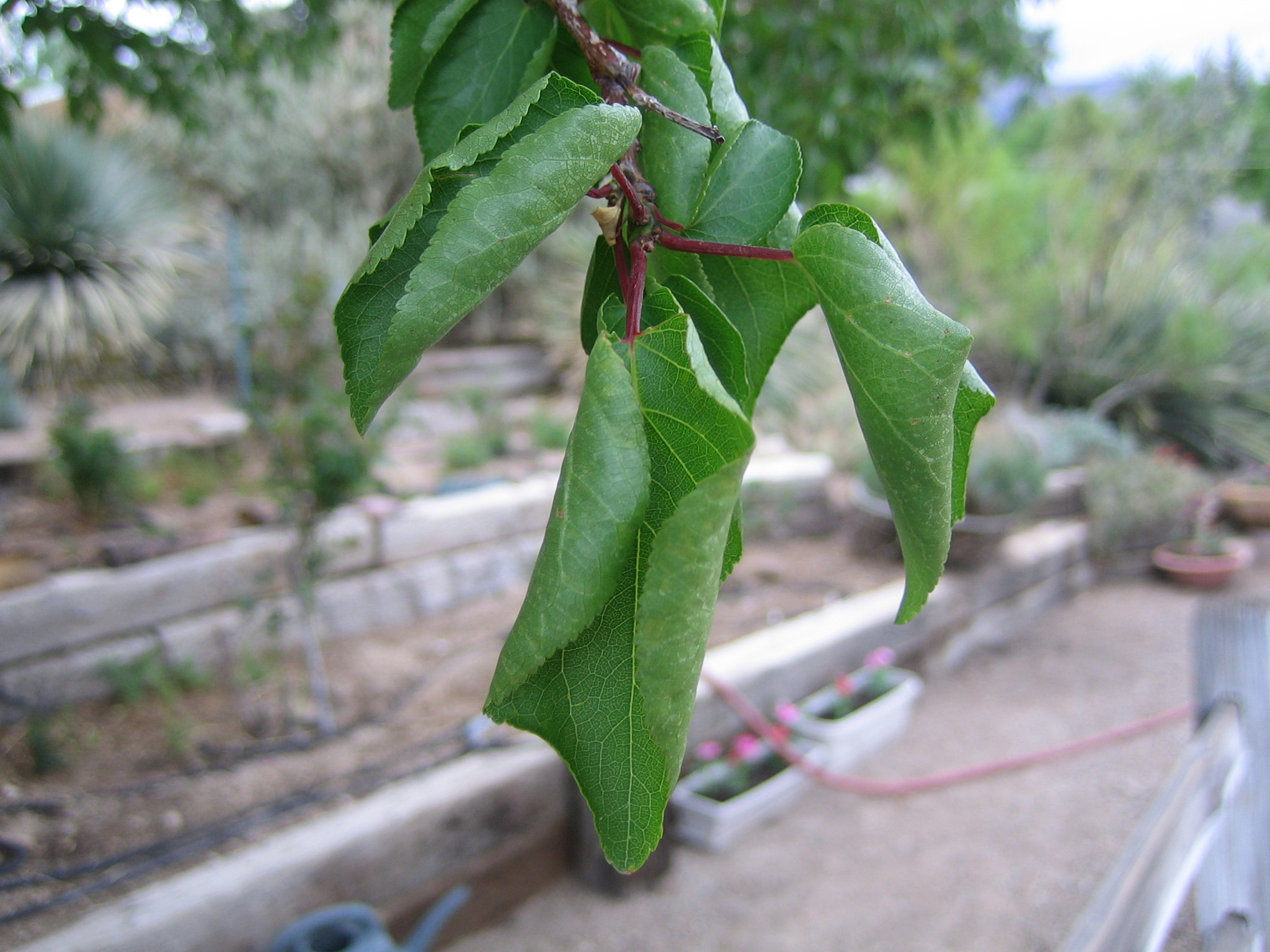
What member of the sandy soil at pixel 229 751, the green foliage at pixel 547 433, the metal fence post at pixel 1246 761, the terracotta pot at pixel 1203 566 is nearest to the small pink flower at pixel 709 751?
the sandy soil at pixel 229 751

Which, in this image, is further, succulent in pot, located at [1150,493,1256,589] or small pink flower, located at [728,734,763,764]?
succulent in pot, located at [1150,493,1256,589]

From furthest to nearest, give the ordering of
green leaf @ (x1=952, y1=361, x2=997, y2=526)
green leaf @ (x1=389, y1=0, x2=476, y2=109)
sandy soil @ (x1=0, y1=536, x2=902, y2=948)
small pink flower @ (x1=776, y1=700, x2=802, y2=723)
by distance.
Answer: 1. small pink flower @ (x1=776, y1=700, x2=802, y2=723)
2. sandy soil @ (x1=0, y1=536, x2=902, y2=948)
3. green leaf @ (x1=389, y1=0, x2=476, y2=109)
4. green leaf @ (x1=952, y1=361, x2=997, y2=526)

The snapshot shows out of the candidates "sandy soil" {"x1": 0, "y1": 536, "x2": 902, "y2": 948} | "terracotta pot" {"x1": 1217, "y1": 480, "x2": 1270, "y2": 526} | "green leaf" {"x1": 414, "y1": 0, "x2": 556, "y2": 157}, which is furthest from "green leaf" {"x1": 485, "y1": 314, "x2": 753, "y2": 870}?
"terracotta pot" {"x1": 1217, "y1": 480, "x2": 1270, "y2": 526}

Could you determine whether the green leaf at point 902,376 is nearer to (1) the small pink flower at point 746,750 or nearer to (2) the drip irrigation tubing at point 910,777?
(2) the drip irrigation tubing at point 910,777

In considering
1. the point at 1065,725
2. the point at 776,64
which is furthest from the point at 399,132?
the point at 1065,725

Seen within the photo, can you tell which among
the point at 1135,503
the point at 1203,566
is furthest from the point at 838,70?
the point at 1203,566

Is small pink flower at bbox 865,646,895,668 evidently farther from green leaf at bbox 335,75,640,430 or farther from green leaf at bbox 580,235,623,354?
Answer: green leaf at bbox 335,75,640,430

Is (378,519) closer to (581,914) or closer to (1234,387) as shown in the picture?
(581,914)
